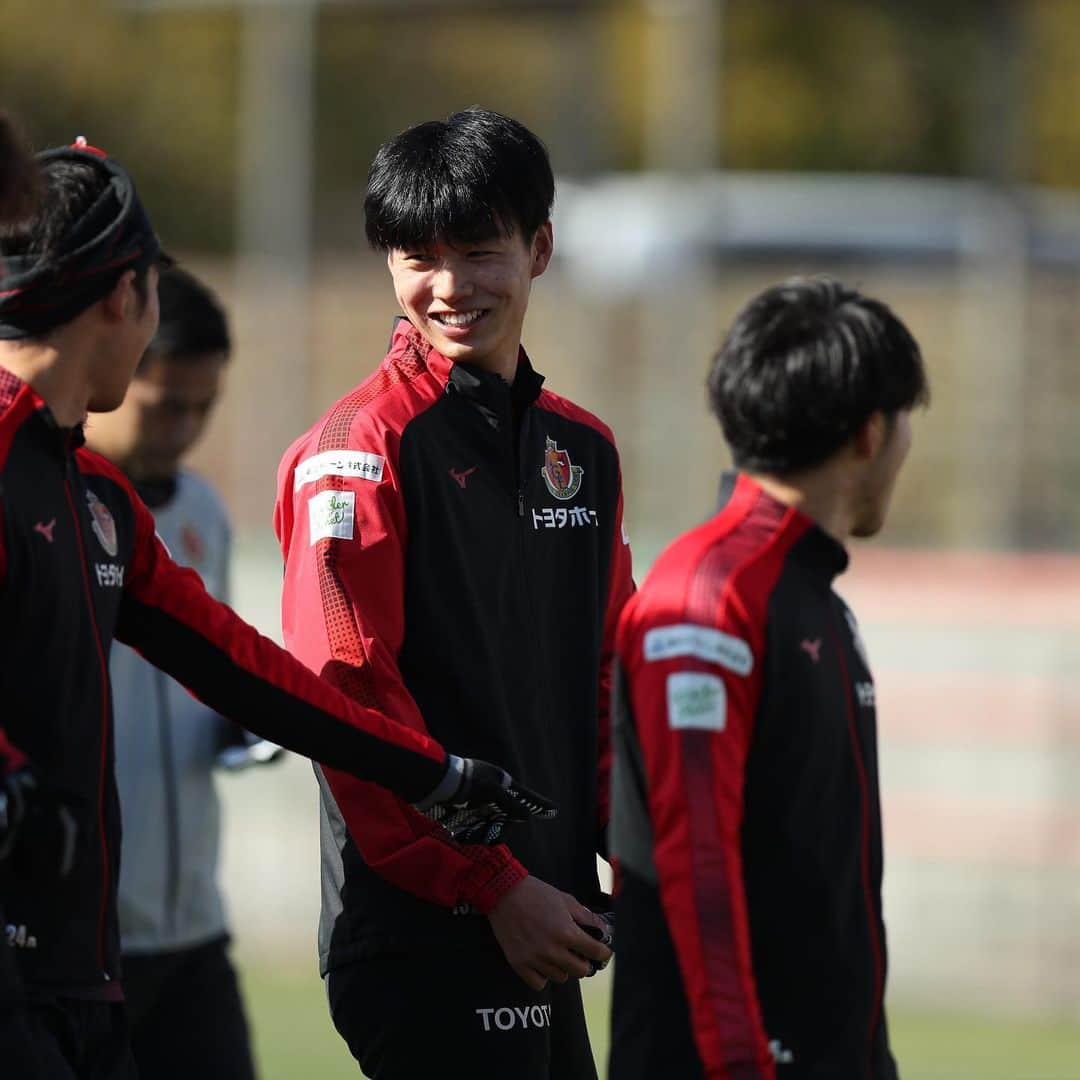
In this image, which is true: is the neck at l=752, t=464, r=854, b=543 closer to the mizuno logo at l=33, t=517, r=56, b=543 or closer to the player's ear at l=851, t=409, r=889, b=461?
the player's ear at l=851, t=409, r=889, b=461

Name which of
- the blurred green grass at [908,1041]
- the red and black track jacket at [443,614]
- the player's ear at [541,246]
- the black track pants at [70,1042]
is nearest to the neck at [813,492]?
the red and black track jacket at [443,614]

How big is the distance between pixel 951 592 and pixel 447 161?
5.83 m

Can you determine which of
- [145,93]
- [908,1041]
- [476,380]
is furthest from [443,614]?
[145,93]

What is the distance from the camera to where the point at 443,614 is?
3.08m

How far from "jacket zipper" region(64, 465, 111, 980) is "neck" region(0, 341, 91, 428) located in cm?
10

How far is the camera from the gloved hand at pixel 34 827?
237cm

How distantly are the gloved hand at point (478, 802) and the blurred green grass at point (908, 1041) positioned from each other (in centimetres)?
320

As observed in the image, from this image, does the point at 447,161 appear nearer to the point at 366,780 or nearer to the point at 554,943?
the point at 366,780

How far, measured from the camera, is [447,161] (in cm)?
320

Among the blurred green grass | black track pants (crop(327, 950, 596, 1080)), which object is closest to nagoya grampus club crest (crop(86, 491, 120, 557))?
black track pants (crop(327, 950, 596, 1080))

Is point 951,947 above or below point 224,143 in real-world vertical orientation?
below

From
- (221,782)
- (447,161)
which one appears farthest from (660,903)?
(221,782)

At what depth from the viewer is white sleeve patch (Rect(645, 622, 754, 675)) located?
2475 millimetres

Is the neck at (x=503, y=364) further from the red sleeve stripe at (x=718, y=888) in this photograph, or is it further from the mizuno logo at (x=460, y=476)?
the red sleeve stripe at (x=718, y=888)
